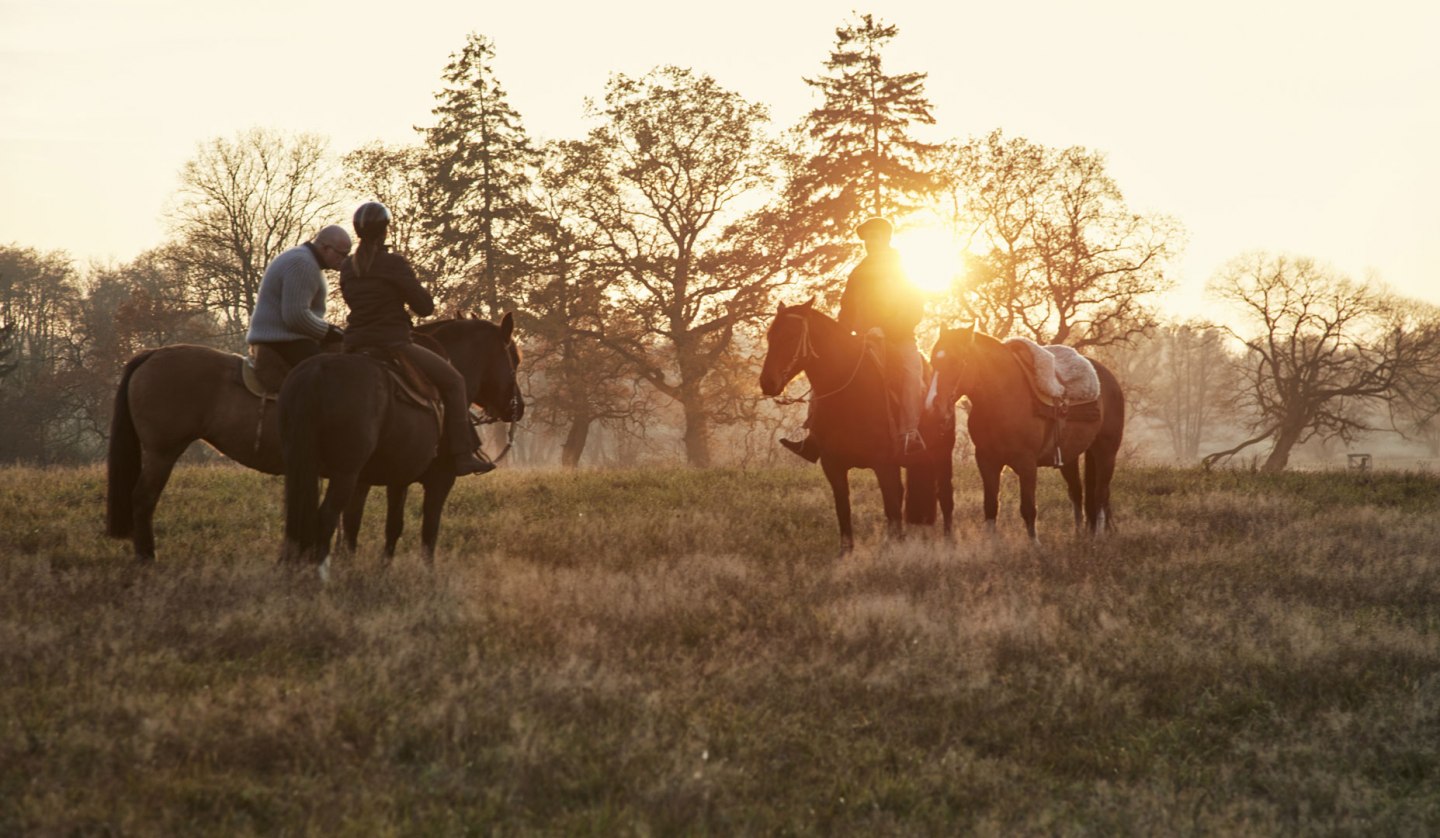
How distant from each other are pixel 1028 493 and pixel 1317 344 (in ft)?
139

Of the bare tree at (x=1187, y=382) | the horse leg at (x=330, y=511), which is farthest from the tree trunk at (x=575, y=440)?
the bare tree at (x=1187, y=382)

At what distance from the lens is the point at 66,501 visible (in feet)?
45.7

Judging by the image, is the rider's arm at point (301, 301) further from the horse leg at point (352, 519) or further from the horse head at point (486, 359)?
the horse leg at point (352, 519)

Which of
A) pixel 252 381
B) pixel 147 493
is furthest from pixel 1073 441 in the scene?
pixel 147 493

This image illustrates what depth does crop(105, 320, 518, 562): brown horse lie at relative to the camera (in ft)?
31.4

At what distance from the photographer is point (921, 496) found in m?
12.1

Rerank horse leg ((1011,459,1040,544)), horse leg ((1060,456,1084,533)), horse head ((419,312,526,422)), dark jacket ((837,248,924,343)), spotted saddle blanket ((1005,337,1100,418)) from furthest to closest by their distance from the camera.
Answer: horse leg ((1060,456,1084,533))
spotted saddle blanket ((1005,337,1100,418))
horse leg ((1011,459,1040,544))
dark jacket ((837,248,924,343))
horse head ((419,312,526,422))

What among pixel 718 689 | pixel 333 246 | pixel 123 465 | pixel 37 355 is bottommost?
pixel 718 689

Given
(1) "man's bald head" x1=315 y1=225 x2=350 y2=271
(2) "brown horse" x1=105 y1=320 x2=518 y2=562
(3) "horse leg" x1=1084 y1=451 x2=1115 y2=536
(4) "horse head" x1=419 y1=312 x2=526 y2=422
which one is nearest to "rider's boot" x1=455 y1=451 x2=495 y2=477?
(4) "horse head" x1=419 y1=312 x2=526 y2=422

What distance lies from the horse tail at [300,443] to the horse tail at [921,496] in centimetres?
623

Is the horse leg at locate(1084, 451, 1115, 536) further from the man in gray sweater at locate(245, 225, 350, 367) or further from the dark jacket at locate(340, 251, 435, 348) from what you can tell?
the man in gray sweater at locate(245, 225, 350, 367)

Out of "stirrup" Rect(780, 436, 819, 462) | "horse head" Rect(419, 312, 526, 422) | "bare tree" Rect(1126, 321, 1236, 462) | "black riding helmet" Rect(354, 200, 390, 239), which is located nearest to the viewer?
"black riding helmet" Rect(354, 200, 390, 239)

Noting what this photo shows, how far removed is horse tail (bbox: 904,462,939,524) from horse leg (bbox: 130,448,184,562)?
7.23 meters

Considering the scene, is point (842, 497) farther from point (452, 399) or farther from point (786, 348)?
point (452, 399)
